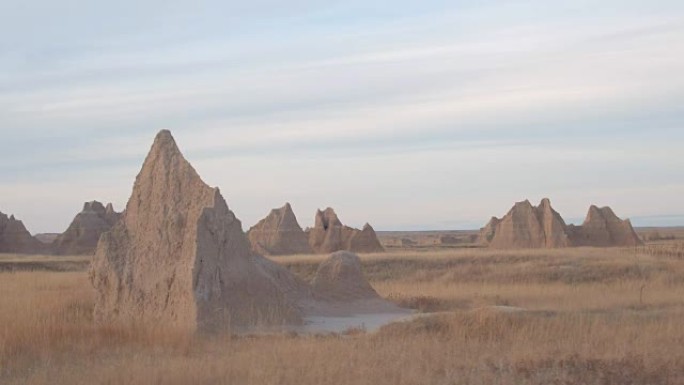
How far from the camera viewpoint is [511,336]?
44.6 feet

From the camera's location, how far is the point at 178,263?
1733 centimetres

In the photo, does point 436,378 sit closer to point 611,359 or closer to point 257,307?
point 611,359

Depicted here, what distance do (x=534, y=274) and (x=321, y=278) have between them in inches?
510

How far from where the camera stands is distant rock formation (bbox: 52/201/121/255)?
6156 centimetres

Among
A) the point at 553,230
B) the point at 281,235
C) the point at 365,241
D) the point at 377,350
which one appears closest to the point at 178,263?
the point at 377,350

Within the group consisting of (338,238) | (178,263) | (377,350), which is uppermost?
(338,238)

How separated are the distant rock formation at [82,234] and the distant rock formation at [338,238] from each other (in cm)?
1442

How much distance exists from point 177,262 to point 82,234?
154ft

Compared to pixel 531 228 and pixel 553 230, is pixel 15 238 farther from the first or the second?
pixel 553 230

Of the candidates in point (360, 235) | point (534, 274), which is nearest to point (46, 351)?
point (534, 274)

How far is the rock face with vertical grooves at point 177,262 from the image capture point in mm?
16906

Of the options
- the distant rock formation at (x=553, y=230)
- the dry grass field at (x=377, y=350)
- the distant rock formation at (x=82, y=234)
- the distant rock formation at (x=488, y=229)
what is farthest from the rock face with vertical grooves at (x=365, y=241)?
the dry grass field at (x=377, y=350)

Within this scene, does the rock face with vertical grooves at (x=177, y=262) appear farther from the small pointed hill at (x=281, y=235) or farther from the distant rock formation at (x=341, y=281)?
the small pointed hill at (x=281, y=235)

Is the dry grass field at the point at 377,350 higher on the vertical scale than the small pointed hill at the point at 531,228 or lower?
lower
